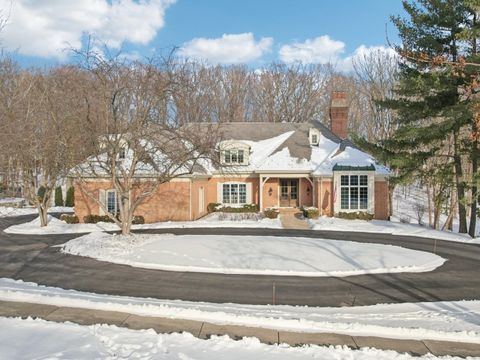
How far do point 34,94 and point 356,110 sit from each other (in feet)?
133

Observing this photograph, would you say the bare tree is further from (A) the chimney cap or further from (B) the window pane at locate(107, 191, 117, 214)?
(A) the chimney cap

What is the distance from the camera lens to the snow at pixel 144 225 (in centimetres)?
2320

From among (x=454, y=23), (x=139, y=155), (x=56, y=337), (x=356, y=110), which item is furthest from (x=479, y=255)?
(x=356, y=110)

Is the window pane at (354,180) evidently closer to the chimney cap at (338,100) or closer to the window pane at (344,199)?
the window pane at (344,199)

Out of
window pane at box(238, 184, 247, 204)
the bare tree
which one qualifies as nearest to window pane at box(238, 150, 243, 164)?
window pane at box(238, 184, 247, 204)

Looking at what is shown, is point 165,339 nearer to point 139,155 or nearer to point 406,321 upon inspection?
point 406,321

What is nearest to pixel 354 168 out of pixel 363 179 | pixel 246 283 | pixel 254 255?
pixel 363 179

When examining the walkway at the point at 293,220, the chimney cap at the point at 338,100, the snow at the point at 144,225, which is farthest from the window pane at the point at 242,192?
the chimney cap at the point at 338,100

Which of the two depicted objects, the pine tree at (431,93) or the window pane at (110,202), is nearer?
the pine tree at (431,93)

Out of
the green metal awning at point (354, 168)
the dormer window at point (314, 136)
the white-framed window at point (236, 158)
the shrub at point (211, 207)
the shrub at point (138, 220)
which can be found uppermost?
the dormer window at point (314, 136)

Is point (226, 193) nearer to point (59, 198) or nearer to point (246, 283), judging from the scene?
point (59, 198)

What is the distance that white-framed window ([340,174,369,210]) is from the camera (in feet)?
91.0

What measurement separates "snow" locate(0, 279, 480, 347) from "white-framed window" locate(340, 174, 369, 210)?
60.3ft

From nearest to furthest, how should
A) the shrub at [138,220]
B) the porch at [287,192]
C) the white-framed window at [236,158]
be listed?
1. the shrub at [138,220]
2. the white-framed window at [236,158]
3. the porch at [287,192]
